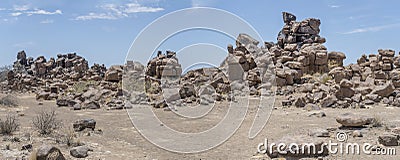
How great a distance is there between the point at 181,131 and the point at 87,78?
84.8 ft

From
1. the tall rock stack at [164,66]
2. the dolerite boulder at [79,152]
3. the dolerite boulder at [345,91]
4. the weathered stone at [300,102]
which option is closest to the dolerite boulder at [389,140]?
the dolerite boulder at [79,152]

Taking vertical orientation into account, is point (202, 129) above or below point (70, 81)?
below

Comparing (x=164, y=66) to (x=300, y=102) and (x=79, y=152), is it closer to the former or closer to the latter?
(x=300, y=102)

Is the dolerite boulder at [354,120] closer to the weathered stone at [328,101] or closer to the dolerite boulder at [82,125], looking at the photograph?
the weathered stone at [328,101]

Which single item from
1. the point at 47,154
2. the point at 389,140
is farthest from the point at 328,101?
the point at 47,154

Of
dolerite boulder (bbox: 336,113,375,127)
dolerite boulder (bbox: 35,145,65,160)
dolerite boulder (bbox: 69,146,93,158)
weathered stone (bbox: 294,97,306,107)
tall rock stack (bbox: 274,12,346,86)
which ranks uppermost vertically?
tall rock stack (bbox: 274,12,346,86)

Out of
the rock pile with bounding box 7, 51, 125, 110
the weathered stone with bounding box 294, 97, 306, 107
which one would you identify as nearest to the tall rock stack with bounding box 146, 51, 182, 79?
the rock pile with bounding box 7, 51, 125, 110

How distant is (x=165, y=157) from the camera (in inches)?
323

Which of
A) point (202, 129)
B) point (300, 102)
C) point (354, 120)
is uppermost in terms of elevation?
point (300, 102)

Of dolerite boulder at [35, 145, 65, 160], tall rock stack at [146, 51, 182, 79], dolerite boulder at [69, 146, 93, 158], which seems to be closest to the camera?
dolerite boulder at [35, 145, 65, 160]

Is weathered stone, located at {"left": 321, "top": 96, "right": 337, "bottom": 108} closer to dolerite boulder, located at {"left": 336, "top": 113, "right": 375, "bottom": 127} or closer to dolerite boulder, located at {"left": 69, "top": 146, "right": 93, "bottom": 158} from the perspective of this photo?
dolerite boulder, located at {"left": 336, "top": 113, "right": 375, "bottom": 127}

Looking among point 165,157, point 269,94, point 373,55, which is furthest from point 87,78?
point 165,157

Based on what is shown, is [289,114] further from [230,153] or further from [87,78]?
[87,78]

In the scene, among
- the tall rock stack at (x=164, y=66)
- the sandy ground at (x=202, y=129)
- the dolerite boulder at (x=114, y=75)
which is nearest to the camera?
the sandy ground at (x=202, y=129)
